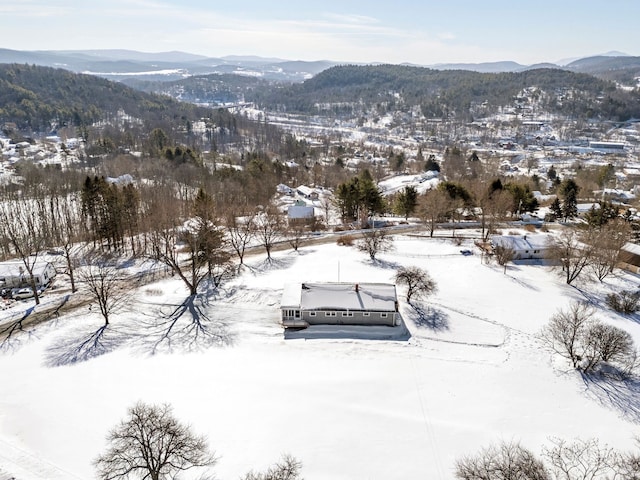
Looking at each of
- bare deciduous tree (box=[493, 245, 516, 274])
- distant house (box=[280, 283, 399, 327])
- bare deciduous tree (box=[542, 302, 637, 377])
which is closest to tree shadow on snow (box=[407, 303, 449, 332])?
distant house (box=[280, 283, 399, 327])

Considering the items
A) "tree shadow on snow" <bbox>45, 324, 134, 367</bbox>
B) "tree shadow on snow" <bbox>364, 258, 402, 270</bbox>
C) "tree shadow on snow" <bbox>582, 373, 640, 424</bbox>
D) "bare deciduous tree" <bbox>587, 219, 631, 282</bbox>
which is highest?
"bare deciduous tree" <bbox>587, 219, 631, 282</bbox>

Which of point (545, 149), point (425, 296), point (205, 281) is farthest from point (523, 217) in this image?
point (545, 149)

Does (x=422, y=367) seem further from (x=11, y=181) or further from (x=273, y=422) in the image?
(x=11, y=181)

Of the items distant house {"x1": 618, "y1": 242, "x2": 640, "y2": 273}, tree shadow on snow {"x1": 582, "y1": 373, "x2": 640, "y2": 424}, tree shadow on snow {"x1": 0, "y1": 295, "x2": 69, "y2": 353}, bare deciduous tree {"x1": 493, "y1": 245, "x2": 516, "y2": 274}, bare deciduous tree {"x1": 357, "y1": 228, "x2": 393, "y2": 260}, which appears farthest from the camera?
bare deciduous tree {"x1": 357, "y1": 228, "x2": 393, "y2": 260}

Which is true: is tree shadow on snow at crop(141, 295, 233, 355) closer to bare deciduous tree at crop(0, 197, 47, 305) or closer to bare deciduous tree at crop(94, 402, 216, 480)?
bare deciduous tree at crop(94, 402, 216, 480)

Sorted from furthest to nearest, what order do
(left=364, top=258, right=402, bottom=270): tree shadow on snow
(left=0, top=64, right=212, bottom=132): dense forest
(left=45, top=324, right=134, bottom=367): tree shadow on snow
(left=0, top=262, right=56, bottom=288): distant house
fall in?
(left=0, top=64, right=212, bottom=132): dense forest → (left=364, top=258, right=402, bottom=270): tree shadow on snow → (left=0, top=262, right=56, bottom=288): distant house → (left=45, top=324, right=134, bottom=367): tree shadow on snow

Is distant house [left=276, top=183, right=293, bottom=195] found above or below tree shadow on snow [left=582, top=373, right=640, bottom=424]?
below

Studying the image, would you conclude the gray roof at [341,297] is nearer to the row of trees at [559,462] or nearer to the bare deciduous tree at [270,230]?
the bare deciduous tree at [270,230]
